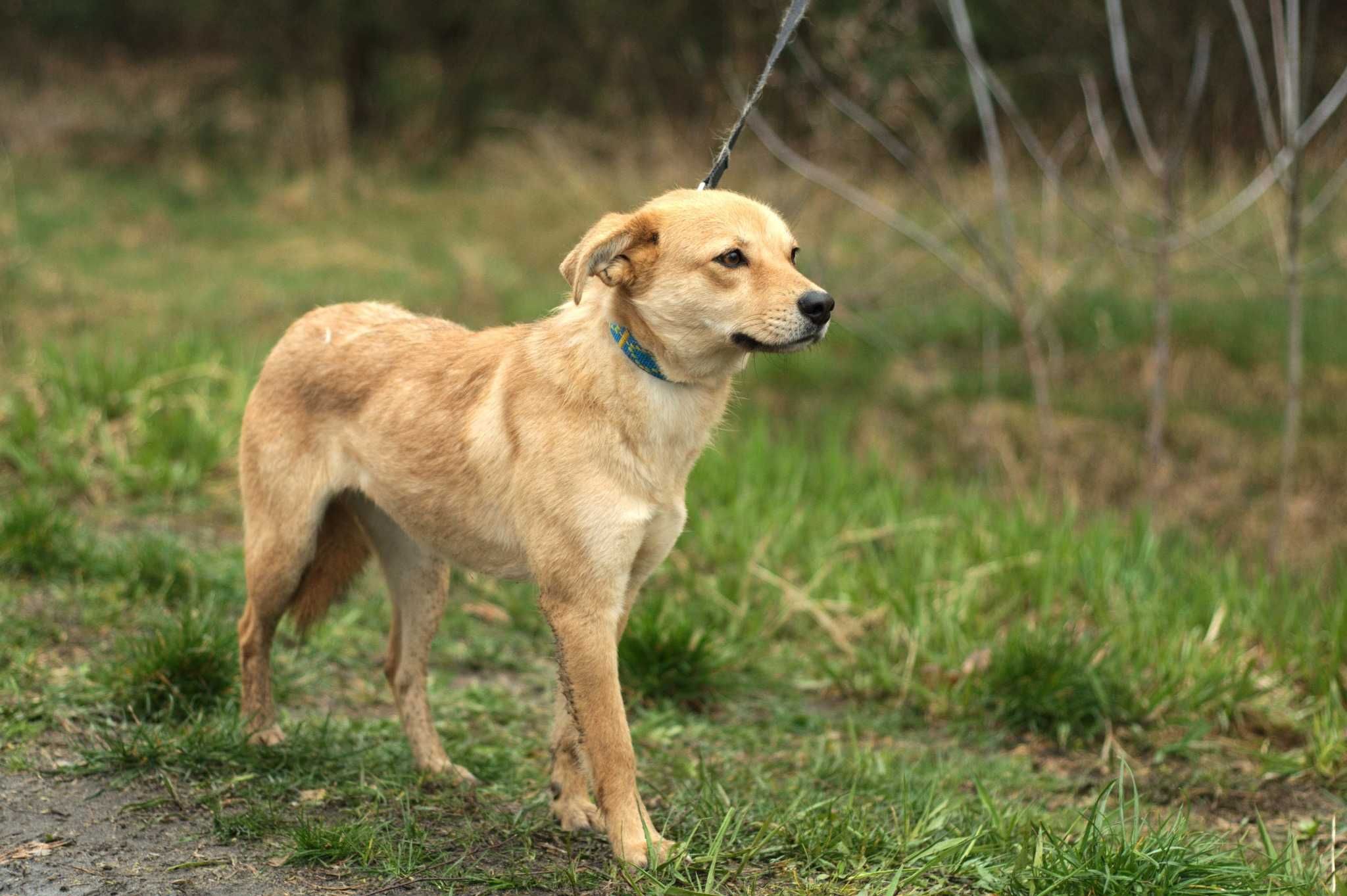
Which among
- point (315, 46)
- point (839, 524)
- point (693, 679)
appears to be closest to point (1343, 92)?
point (839, 524)

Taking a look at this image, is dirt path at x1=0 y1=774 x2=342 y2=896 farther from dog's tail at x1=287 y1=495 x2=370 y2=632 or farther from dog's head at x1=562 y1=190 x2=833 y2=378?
dog's head at x1=562 y1=190 x2=833 y2=378

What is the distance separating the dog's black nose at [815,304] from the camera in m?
3.47

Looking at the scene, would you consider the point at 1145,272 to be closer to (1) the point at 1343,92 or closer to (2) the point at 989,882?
(1) the point at 1343,92

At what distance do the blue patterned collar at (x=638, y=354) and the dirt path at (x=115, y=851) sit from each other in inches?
59.1

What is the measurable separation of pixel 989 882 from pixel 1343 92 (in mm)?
4694

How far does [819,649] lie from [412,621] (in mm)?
1990

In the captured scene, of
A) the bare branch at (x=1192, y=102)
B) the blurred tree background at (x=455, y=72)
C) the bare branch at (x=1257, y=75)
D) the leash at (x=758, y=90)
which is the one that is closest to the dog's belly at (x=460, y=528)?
the leash at (x=758, y=90)

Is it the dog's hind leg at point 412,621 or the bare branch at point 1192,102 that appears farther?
the bare branch at point 1192,102

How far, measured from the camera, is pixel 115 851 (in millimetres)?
3564

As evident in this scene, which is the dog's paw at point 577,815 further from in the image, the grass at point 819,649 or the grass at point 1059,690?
the grass at point 1059,690

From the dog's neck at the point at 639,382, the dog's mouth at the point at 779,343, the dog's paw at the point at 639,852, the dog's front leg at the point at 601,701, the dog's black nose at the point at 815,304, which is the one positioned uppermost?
the dog's black nose at the point at 815,304

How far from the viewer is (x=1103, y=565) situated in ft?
19.6

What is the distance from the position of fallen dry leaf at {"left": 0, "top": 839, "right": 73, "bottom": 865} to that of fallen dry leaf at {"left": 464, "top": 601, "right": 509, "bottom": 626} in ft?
8.23

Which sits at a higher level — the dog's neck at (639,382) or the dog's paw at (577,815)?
the dog's neck at (639,382)
